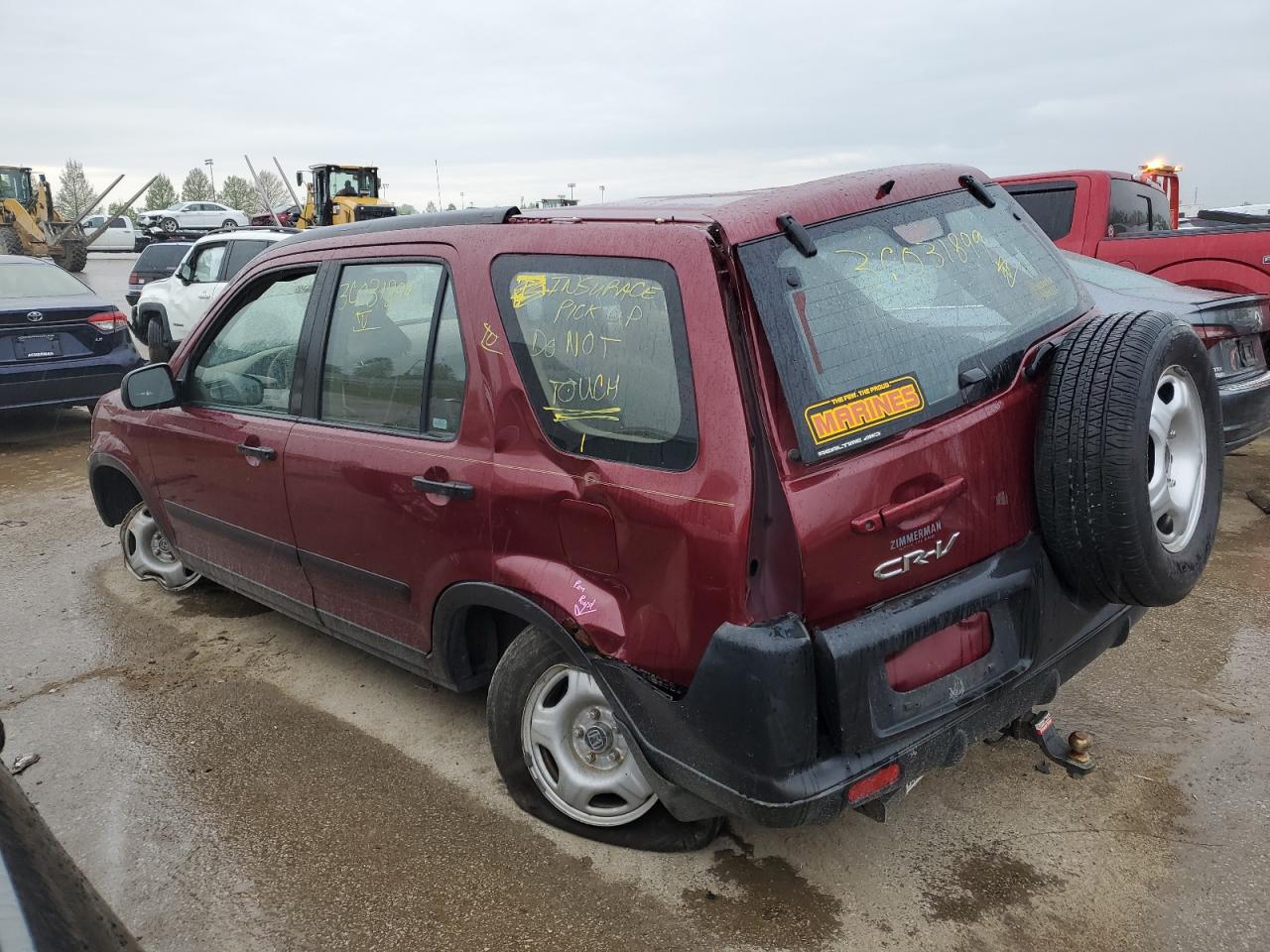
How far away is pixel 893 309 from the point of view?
2344mm

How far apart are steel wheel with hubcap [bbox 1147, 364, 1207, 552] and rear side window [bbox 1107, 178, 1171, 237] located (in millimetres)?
4623

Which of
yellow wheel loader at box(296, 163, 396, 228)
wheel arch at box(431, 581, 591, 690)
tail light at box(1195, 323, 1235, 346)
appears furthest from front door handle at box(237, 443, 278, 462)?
yellow wheel loader at box(296, 163, 396, 228)

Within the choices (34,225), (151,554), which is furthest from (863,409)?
(34,225)

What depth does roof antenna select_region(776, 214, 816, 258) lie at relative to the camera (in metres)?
2.24

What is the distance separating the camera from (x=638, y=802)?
8.64 feet

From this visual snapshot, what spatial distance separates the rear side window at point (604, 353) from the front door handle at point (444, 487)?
0.34m

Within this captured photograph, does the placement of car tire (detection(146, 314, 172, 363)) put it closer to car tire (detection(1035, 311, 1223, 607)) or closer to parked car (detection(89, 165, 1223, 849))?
parked car (detection(89, 165, 1223, 849))

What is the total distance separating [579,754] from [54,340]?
6984 mm

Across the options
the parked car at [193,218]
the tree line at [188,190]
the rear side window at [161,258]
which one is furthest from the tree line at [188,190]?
the rear side window at [161,258]

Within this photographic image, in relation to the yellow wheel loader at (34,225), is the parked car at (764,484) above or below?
below

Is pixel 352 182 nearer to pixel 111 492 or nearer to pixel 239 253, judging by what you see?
pixel 239 253

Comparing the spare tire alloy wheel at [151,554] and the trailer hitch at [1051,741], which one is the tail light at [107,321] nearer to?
the spare tire alloy wheel at [151,554]

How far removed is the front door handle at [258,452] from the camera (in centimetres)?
342

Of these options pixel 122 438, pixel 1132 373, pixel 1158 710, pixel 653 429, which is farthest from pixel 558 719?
pixel 122 438
